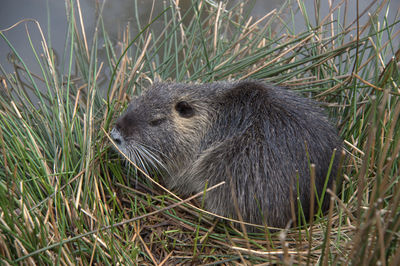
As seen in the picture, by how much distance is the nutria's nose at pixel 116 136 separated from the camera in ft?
8.05

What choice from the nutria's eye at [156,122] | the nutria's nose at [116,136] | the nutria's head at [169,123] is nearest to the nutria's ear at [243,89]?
the nutria's head at [169,123]

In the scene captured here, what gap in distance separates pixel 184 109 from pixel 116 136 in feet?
1.54

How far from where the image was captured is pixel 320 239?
2.05 meters

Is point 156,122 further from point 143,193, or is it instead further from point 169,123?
point 143,193

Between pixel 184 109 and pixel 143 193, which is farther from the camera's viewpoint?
pixel 184 109

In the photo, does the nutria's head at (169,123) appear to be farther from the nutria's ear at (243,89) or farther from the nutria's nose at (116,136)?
the nutria's ear at (243,89)

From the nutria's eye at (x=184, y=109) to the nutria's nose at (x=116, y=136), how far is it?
41cm

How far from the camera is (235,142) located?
2.33m

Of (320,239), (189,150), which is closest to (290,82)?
(189,150)

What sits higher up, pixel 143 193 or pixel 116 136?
pixel 116 136

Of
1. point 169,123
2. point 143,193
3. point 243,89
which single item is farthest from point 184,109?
point 143,193

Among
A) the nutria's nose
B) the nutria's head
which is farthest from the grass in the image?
the nutria's head

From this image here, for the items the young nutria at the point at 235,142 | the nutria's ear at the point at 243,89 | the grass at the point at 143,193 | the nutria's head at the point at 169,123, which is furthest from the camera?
the nutria's head at the point at 169,123

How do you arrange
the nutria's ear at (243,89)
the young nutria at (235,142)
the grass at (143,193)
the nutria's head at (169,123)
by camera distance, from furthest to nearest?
the nutria's head at (169,123) < the nutria's ear at (243,89) < the young nutria at (235,142) < the grass at (143,193)
